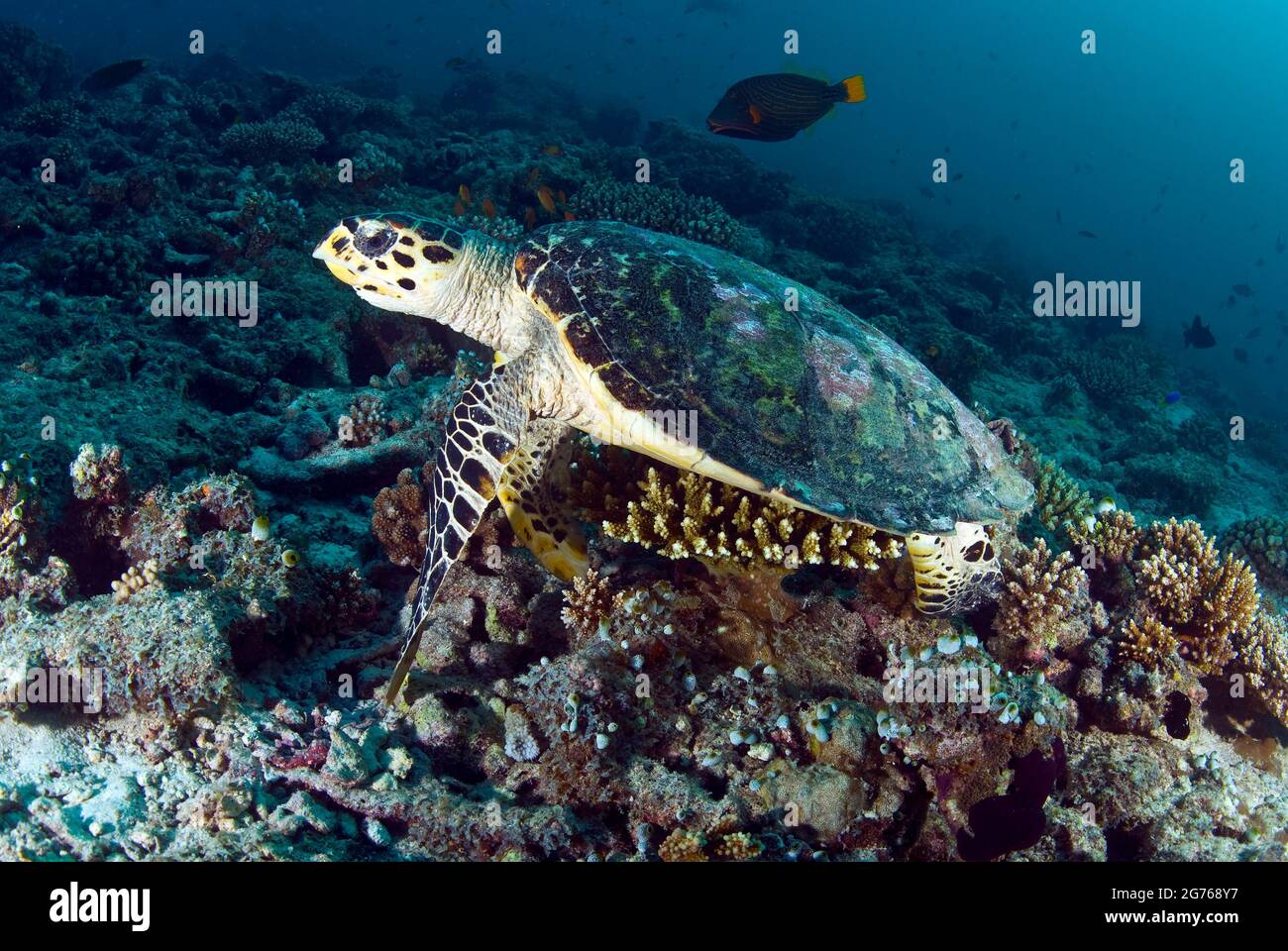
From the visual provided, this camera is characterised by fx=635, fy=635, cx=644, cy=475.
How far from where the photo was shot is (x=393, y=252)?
3824 mm

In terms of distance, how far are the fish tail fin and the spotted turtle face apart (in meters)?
5.45

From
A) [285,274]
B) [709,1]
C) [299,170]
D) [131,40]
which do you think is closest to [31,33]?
[299,170]

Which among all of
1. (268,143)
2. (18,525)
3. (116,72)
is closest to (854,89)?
(18,525)

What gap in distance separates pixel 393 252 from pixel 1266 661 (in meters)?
5.58

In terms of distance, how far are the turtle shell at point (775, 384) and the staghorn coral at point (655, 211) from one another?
6.31 meters

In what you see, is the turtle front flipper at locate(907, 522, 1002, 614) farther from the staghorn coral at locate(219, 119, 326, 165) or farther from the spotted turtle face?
the staghorn coral at locate(219, 119, 326, 165)

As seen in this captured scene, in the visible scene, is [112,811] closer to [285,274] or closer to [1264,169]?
[285,274]

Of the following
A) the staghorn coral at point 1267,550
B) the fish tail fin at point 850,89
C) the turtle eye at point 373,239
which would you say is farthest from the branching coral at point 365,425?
the staghorn coral at point 1267,550

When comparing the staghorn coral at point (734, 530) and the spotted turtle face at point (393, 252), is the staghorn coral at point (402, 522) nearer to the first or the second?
the staghorn coral at point (734, 530)

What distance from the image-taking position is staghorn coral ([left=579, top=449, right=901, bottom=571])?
3213 millimetres

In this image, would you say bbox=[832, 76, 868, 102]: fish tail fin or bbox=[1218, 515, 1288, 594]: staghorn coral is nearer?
bbox=[1218, 515, 1288, 594]: staghorn coral

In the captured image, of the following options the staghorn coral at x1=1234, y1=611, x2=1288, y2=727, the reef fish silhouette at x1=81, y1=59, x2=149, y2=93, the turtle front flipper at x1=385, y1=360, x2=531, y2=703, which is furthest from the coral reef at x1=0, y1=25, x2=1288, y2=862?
the reef fish silhouette at x1=81, y1=59, x2=149, y2=93

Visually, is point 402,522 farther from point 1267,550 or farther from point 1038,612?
→ point 1267,550

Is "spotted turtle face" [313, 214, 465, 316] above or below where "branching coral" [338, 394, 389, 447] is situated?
above
